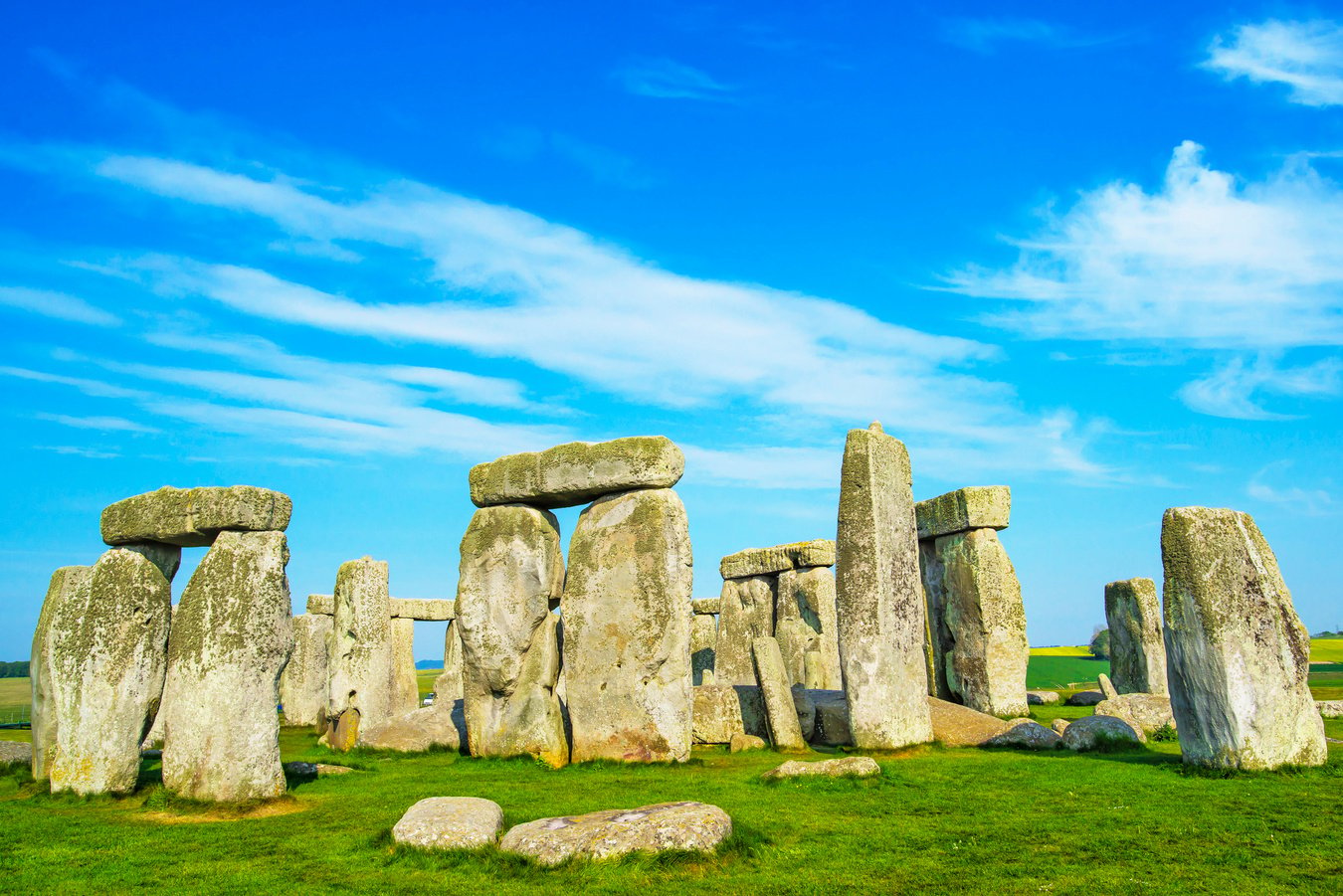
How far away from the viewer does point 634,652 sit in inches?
453

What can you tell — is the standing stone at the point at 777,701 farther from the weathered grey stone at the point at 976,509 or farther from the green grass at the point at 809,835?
the weathered grey stone at the point at 976,509

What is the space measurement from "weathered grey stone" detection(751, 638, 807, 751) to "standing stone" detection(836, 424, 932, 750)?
3.43 feet

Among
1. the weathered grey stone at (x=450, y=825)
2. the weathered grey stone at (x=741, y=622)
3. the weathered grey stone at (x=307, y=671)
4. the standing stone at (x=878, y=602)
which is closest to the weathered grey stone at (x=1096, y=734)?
the standing stone at (x=878, y=602)

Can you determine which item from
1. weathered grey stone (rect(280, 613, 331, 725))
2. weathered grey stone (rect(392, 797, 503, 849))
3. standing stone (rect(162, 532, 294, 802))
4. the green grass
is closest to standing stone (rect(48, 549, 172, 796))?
Answer: the green grass

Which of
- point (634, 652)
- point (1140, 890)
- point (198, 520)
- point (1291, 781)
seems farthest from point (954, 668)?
point (198, 520)

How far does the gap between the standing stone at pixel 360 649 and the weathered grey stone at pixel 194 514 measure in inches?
274

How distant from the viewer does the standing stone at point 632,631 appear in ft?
37.2

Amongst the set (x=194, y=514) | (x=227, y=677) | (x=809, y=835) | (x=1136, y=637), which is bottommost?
(x=809, y=835)

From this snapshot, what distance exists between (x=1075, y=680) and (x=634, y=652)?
2124 cm

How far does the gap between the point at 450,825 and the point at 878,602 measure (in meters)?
6.17

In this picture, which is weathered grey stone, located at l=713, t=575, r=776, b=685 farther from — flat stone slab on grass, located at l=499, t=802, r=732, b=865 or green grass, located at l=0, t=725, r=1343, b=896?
flat stone slab on grass, located at l=499, t=802, r=732, b=865

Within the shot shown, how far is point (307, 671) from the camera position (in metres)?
21.8

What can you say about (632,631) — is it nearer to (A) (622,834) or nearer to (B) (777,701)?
(B) (777,701)

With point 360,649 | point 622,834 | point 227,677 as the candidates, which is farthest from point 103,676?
point 360,649
